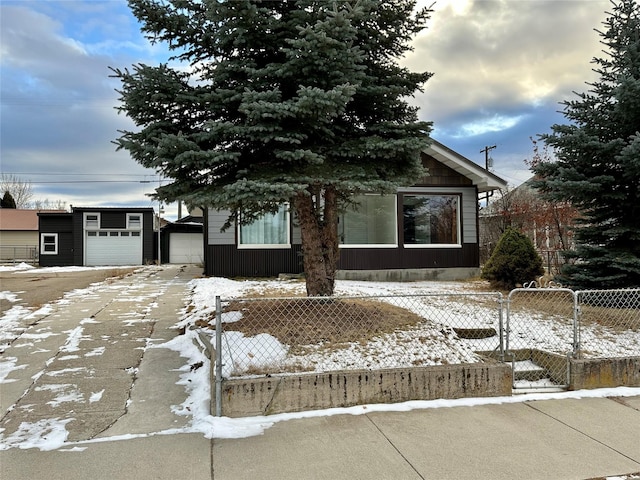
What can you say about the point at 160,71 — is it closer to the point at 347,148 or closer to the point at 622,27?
the point at 347,148

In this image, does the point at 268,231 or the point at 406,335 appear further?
the point at 268,231

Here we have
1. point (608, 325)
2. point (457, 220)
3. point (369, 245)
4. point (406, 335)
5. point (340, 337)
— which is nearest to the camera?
point (340, 337)

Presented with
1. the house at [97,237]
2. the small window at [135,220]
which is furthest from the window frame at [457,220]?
the small window at [135,220]

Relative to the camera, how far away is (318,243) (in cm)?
528

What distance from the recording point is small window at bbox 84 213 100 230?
23.3 meters

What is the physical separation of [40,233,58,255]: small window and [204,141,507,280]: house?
1751 cm

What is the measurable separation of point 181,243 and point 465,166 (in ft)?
64.7

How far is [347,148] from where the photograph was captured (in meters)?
4.77

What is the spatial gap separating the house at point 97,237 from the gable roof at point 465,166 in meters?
17.7

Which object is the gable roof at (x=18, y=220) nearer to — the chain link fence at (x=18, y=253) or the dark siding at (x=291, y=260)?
the chain link fence at (x=18, y=253)

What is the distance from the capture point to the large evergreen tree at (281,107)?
4.23m

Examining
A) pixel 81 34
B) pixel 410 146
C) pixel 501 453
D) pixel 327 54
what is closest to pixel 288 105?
pixel 327 54

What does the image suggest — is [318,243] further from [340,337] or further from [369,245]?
[369,245]

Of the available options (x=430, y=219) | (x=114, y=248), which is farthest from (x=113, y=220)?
(x=430, y=219)
